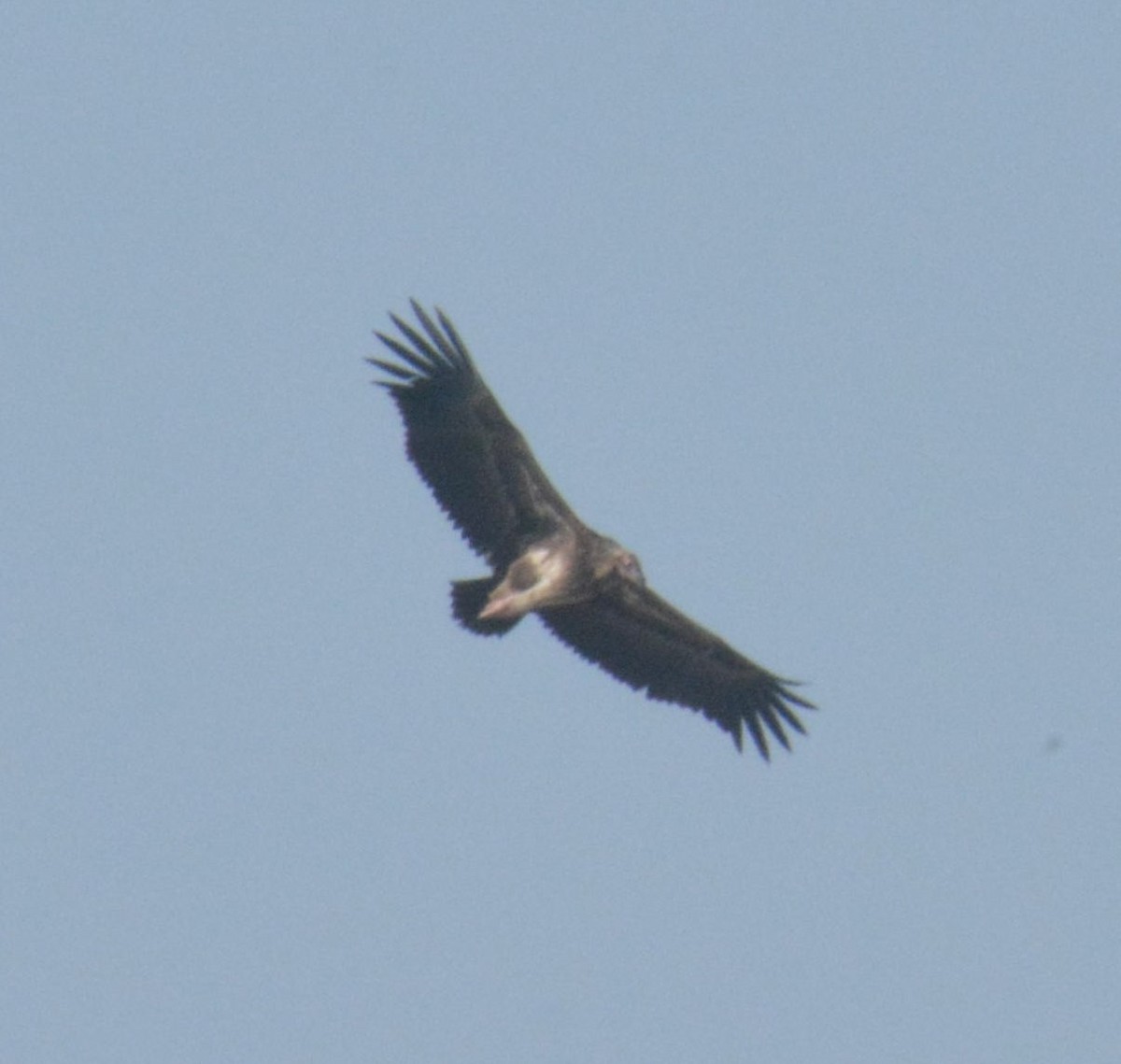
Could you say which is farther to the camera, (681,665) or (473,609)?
(681,665)

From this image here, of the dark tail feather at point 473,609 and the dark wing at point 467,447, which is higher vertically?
the dark wing at point 467,447

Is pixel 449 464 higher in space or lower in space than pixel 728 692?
higher

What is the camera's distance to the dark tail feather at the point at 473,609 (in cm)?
2159

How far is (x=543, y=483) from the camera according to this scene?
21625 millimetres

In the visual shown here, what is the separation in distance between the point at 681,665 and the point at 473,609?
93.6 inches

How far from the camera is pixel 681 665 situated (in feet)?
75.8

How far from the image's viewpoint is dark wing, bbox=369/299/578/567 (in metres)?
21.6

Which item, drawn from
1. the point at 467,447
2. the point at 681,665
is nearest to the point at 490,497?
the point at 467,447

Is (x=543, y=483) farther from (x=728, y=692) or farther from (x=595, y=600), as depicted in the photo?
(x=728, y=692)

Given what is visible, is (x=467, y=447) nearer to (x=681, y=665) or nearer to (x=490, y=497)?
(x=490, y=497)

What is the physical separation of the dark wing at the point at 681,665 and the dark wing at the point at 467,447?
4.16 ft

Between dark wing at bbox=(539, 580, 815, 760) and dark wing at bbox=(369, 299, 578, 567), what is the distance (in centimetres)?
127

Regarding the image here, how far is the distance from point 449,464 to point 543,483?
0.80 metres

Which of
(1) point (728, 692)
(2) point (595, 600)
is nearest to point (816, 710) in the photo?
(1) point (728, 692)
